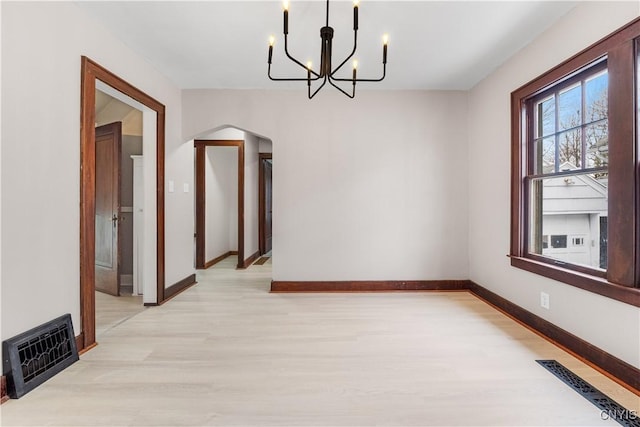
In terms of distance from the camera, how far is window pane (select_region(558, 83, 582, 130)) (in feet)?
8.09

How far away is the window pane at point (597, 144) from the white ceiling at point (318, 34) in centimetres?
88

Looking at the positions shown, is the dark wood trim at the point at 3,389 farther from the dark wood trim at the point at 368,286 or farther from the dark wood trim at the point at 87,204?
the dark wood trim at the point at 368,286

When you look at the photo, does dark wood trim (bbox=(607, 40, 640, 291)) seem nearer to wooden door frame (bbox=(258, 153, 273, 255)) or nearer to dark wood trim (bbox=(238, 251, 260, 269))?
dark wood trim (bbox=(238, 251, 260, 269))

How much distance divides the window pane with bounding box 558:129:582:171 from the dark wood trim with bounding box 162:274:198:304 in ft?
13.1

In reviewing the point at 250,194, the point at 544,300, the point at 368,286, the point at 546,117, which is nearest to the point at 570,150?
the point at 546,117

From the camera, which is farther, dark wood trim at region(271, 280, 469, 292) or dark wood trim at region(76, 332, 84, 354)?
dark wood trim at region(271, 280, 469, 292)

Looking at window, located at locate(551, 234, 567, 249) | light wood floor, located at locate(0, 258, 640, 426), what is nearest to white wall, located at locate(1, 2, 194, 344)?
light wood floor, located at locate(0, 258, 640, 426)

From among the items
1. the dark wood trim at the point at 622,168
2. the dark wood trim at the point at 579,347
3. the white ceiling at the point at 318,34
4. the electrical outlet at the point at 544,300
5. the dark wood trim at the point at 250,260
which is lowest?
the dark wood trim at the point at 579,347

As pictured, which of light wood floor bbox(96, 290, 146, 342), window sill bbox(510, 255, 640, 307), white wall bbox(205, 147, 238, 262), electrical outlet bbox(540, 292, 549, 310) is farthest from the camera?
white wall bbox(205, 147, 238, 262)

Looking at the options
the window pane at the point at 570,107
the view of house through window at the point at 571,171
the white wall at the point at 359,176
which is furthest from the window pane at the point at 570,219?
the white wall at the point at 359,176

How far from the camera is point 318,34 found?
276 centimetres

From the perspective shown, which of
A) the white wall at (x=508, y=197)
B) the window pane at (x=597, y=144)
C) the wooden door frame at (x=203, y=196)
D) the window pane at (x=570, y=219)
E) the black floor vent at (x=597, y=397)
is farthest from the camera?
the wooden door frame at (x=203, y=196)

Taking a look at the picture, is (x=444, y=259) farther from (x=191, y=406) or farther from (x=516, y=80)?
(x=191, y=406)

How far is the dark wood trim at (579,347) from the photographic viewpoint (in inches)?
76.0
